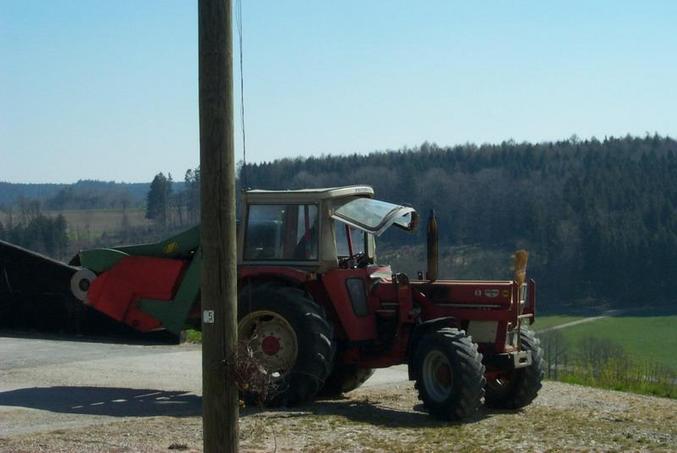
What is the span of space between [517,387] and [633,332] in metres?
57.1

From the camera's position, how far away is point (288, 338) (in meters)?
12.7

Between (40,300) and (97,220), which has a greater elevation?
(97,220)

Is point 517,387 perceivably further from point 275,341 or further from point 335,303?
point 275,341

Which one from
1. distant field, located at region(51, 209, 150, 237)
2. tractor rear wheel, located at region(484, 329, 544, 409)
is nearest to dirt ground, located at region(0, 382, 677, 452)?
tractor rear wheel, located at region(484, 329, 544, 409)

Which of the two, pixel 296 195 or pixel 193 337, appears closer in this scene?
pixel 296 195

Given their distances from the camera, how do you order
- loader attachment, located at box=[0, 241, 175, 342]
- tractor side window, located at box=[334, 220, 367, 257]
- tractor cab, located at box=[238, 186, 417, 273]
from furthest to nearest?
loader attachment, located at box=[0, 241, 175, 342]
tractor side window, located at box=[334, 220, 367, 257]
tractor cab, located at box=[238, 186, 417, 273]

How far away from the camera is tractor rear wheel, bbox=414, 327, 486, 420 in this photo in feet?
37.8

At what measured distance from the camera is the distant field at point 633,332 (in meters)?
58.1

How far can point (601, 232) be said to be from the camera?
294 feet

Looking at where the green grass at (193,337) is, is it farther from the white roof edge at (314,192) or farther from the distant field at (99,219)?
the distant field at (99,219)

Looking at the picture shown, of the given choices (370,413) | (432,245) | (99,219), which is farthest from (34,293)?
(99,219)

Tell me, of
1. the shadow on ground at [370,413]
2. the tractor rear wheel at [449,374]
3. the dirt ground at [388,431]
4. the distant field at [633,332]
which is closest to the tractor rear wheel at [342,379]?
the dirt ground at [388,431]

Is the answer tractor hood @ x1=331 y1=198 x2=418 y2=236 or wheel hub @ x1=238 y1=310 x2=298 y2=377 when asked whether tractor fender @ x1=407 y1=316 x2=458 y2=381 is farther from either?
wheel hub @ x1=238 y1=310 x2=298 y2=377

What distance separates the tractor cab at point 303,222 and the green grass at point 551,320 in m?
55.0
